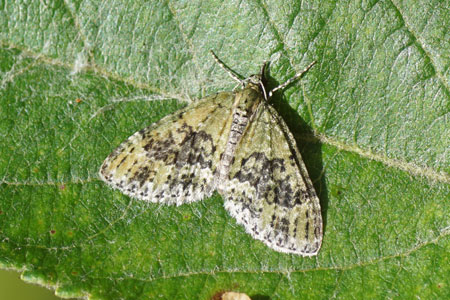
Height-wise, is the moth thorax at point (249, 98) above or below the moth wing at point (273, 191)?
above

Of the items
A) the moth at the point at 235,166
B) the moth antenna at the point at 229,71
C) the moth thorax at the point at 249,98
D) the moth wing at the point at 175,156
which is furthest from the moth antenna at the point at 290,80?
the moth wing at the point at 175,156

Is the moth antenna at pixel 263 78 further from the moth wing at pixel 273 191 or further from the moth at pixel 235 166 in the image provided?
the moth wing at pixel 273 191

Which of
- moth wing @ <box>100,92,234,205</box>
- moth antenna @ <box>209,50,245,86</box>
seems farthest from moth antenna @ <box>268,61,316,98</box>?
moth wing @ <box>100,92,234,205</box>

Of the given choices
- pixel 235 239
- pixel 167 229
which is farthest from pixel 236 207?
pixel 167 229

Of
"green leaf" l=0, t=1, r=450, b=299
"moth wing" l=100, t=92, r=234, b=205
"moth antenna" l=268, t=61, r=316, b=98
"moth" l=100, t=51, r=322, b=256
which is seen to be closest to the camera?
"green leaf" l=0, t=1, r=450, b=299

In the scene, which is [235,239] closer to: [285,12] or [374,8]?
[285,12]

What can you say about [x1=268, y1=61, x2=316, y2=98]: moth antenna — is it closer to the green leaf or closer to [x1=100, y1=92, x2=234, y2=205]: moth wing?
the green leaf

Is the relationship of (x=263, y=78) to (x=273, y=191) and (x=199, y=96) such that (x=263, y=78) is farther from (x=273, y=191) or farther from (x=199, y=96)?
(x=273, y=191)
